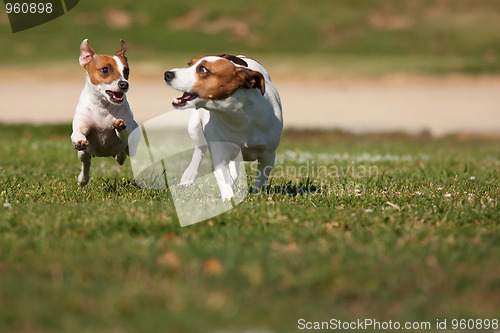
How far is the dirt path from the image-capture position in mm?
20047

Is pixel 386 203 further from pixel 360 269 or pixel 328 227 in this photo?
pixel 360 269

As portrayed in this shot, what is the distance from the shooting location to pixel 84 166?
8250mm

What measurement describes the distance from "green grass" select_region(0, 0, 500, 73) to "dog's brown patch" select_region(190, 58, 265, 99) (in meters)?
31.5

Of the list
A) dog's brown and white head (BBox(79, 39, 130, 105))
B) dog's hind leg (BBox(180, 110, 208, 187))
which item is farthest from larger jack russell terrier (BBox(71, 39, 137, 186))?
dog's hind leg (BBox(180, 110, 208, 187))

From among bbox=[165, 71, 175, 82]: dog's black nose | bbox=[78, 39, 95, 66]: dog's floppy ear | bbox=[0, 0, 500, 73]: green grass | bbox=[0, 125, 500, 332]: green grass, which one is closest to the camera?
bbox=[0, 125, 500, 332]: green grass

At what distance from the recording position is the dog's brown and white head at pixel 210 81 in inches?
256

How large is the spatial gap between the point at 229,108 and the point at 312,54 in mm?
37896

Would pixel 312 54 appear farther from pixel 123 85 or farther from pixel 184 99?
pixel 184 99

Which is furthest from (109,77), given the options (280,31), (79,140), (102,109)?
(280,31)

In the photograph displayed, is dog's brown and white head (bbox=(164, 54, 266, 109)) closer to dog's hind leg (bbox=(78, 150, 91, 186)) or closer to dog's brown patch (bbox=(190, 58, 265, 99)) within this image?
dog's brown patch (bbox=(190, 58, 265, 99))

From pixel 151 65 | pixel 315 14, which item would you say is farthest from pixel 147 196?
pixel 315 14

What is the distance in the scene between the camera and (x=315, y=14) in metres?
51.4

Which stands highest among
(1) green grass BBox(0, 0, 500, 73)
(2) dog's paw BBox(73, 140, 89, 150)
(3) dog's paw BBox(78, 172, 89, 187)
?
(2) dog's paw BBox(73, 140, 89, 150)

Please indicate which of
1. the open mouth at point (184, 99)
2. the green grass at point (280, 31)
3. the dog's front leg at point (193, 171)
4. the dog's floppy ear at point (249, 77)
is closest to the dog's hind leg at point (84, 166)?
the dog's front leg at point (193, 171)
